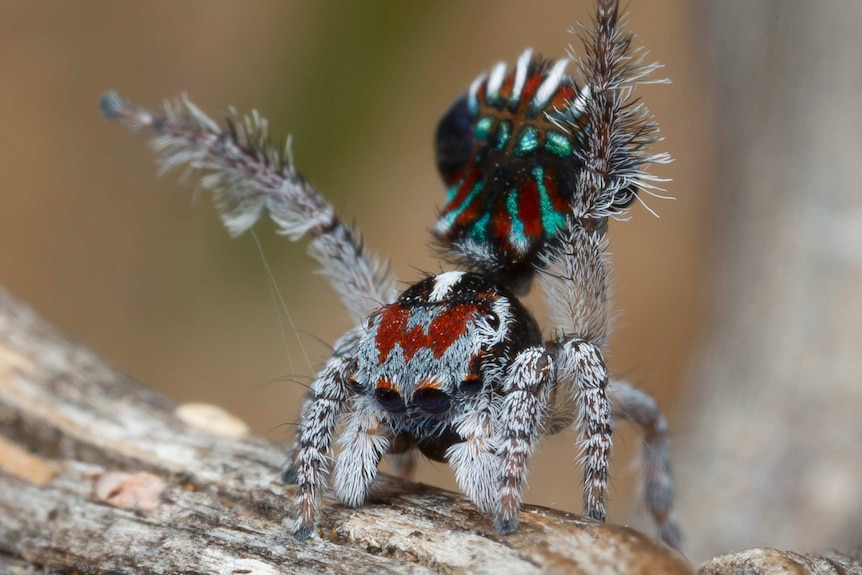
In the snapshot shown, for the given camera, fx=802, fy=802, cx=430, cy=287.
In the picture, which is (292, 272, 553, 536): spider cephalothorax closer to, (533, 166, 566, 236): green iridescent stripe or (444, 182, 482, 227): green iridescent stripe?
(533, 166, 566, 236): green iridescent stripe

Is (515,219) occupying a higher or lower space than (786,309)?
lower

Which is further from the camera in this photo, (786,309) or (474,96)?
(786,309)

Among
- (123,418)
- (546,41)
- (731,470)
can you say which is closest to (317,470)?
(123,418)

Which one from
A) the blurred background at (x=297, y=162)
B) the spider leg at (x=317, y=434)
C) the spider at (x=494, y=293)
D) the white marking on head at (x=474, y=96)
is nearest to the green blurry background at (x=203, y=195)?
the blurred background at (x=297, y=162)

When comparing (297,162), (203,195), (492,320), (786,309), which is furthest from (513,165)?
(203,195)

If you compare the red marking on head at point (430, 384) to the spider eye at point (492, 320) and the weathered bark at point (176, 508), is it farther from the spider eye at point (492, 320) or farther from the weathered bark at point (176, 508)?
the weathered bark at point (176, 508)

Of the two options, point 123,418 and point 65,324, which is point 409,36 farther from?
point 123,418

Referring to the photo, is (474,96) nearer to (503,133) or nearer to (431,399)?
(503,133)
